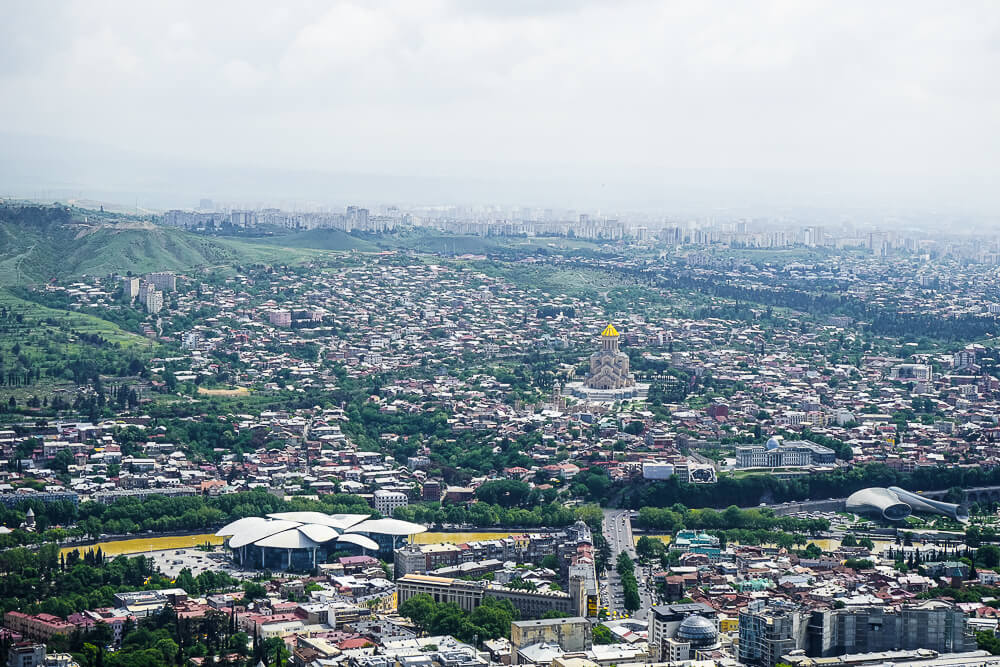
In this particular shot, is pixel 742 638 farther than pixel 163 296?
No

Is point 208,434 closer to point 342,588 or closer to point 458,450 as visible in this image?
point 458,450

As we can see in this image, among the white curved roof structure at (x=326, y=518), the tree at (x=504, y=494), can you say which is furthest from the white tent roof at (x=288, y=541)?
the tree at (x=504, y=494)

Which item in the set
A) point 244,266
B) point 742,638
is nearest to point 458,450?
point 742,638

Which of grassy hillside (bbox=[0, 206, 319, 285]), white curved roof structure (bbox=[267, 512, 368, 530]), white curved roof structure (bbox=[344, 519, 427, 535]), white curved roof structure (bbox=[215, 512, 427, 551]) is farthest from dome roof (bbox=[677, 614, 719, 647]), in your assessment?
grassy hillside (bbox=[0, 206, 319, 285])

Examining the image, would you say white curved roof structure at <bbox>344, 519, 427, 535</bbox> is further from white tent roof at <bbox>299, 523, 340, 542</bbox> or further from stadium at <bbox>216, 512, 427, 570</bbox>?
white tent roof at <bbox>299, 523, 340, 542</bbox>

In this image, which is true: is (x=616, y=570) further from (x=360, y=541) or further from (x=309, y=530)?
(x=309, y=530)

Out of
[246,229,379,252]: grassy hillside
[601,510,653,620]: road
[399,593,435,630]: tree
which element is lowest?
[601,510,653,620]: road

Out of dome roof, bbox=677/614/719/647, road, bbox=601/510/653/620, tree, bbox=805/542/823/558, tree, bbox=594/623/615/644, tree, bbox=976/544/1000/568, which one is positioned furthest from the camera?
tree, bbox=805/542/823/558
